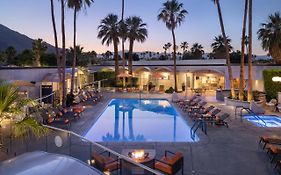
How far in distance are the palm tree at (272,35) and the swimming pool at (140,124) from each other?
12.0 meters

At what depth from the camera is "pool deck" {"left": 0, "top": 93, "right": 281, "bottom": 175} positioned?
8.20 m

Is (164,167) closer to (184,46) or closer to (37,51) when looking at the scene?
(37,51)

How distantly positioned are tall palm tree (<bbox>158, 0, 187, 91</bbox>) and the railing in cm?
2169

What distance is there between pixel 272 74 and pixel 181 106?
307 inches

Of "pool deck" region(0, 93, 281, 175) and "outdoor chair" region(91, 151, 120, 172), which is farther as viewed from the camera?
"pool deck" region(0, 93, 281, 175)

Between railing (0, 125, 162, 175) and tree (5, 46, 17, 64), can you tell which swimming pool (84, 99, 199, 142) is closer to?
railing (0, 125, 162, 175)

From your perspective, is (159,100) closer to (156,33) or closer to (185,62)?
(185,62)

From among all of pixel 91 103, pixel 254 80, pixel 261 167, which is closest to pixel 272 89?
pixel 254 80

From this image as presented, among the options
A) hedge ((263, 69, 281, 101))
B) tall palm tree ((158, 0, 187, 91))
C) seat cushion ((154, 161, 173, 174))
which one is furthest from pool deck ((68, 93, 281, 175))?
tall palm tree ((158, 0, 187, 91))

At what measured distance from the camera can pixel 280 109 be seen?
1827 centimetres

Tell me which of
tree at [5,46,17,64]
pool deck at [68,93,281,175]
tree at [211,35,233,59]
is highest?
tree at [211,35,233,59]

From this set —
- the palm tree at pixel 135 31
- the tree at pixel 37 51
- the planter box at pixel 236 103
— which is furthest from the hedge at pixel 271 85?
the tree at pixel 37 51

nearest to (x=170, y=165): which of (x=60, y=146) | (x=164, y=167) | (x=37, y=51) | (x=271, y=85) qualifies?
(x=164, y=167)

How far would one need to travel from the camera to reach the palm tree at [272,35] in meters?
26.8
